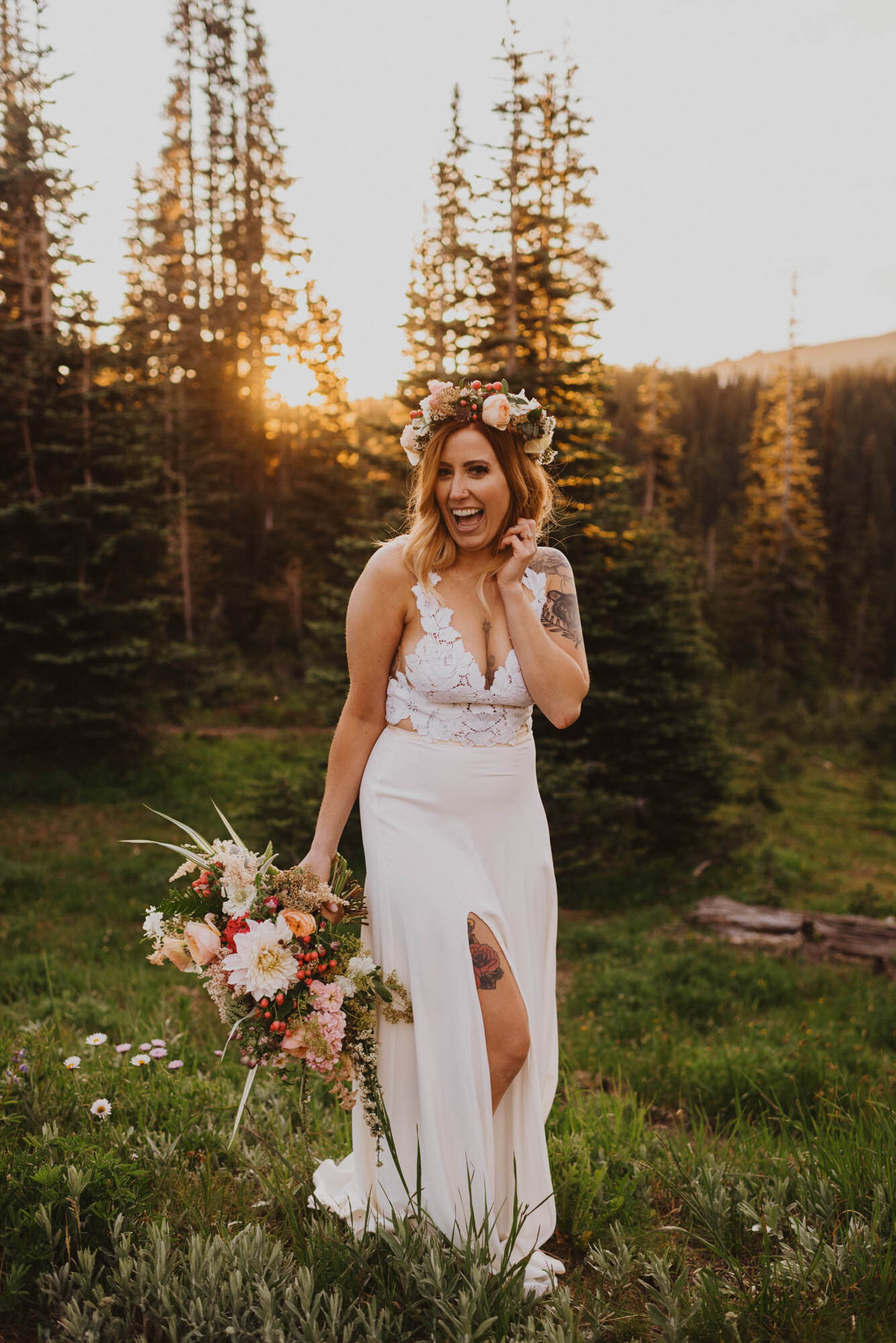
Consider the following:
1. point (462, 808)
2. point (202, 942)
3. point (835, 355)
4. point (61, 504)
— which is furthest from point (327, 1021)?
point (835, 355)

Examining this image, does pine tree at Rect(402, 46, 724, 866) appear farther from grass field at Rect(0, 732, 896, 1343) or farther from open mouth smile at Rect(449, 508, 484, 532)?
open mouth smile at Rect(449, 508, 484, 532)

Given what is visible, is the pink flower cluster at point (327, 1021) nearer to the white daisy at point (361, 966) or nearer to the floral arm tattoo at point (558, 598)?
the white daisy at point (361, 966)

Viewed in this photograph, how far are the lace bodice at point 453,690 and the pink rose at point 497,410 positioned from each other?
0.64 metres

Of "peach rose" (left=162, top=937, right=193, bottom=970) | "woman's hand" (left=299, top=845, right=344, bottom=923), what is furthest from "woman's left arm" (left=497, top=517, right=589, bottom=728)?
"peach rose" (left=162, top=937, right=193, bottom=970)

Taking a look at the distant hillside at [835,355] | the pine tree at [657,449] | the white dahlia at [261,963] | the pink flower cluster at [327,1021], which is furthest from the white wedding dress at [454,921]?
the distant hillside at [835,355]

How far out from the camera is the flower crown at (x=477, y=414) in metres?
3.01

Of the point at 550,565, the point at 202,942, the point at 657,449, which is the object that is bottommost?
the point at 202,942

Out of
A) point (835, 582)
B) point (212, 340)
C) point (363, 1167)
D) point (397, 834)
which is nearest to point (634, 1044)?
point (363, 1167)

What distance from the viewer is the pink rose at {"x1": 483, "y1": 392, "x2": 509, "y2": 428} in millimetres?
2990

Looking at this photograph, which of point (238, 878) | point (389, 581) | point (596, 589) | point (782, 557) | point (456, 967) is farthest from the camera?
point (782, 557)

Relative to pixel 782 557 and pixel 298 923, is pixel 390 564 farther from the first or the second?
pixel 782 557

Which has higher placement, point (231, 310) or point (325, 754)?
point (231, 310)

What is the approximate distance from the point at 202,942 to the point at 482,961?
2.84ft

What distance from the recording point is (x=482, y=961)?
274 centimetres
